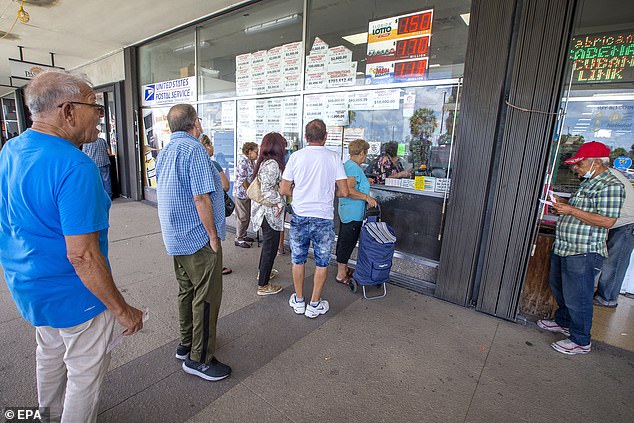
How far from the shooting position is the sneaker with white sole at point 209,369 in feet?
6.79

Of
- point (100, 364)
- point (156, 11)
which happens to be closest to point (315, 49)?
point (156, 11)

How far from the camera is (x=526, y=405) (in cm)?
201

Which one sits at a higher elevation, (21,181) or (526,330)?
(21,181)

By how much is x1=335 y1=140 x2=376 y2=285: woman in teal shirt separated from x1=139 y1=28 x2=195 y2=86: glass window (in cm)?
433

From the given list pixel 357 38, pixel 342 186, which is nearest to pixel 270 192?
pixel 342 186

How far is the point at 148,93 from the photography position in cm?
703

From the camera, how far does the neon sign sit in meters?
4.16

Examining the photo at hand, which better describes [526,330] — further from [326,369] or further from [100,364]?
[100,364]

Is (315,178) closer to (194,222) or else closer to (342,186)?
(342,186)

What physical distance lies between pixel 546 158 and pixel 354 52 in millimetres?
2441

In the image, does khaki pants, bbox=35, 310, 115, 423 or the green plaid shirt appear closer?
khaki pants, bbox=35, 310, 115, 423

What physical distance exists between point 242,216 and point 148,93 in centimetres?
438

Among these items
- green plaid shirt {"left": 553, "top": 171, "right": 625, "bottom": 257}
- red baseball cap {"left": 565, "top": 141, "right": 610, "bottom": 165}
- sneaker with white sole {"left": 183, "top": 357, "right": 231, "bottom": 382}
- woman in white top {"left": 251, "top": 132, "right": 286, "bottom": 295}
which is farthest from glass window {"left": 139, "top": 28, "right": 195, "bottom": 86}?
green plaid shirt {"left": 553, "top": 171, "right": 625, "bottom": 257}

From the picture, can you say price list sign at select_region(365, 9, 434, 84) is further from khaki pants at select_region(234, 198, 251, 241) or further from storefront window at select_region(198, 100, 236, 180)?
storefront window at select_region(198, 100, 236, 180)
